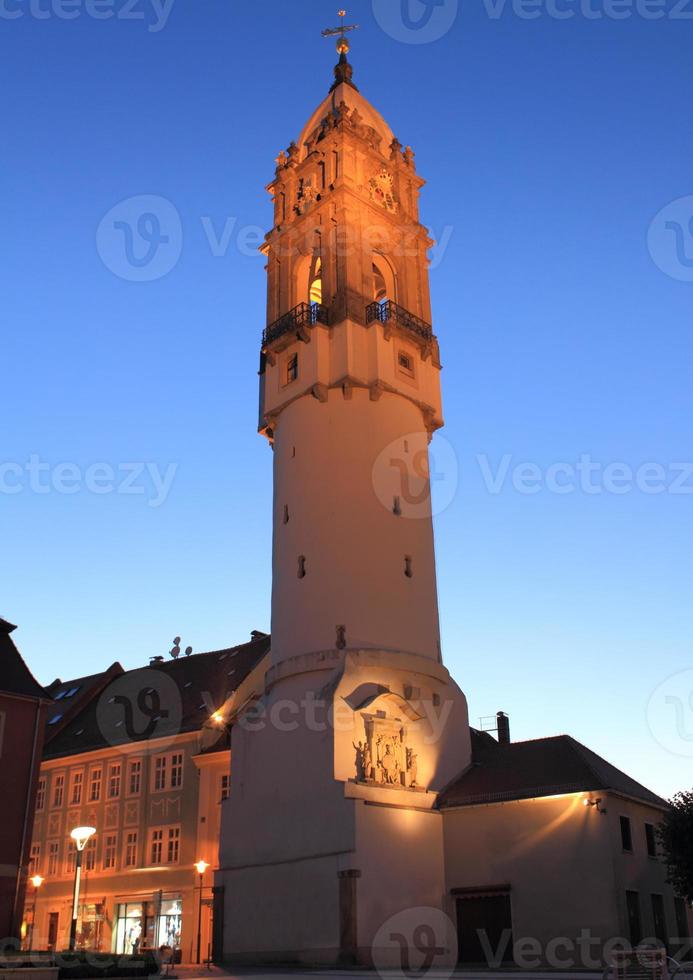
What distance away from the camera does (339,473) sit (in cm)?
3772

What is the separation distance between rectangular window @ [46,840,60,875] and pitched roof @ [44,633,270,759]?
4478 mm

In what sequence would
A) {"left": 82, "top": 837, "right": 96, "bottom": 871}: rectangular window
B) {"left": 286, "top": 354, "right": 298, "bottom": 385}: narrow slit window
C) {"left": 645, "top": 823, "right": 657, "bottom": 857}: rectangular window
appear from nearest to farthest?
1. {"left": 645, "top": 823, "right": 657, "bottom": 857}: rectangular window
2. {"left": 286, "top": 354, "right": 298, "bottom": 385}: narrow slit window
3. {"left": 82, "top": 837, "right": 96, "bottom": 871}: rectangular window

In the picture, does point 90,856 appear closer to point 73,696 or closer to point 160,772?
point 160,772

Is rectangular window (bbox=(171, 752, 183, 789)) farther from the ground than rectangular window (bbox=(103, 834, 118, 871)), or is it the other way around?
rectangular window (bbox=(171, 752, 183, 789))

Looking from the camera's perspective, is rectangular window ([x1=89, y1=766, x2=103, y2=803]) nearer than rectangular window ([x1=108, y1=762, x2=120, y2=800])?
No

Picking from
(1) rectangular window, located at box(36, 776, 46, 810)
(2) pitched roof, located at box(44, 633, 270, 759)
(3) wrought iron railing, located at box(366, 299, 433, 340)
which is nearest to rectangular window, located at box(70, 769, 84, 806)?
(2) pitched roof, located at box(44, 633, 270, 759)

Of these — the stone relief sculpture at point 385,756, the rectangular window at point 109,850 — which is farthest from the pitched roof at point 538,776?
the rectangular window at point 109,850

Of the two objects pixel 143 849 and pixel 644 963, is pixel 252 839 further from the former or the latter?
pixel 644 963

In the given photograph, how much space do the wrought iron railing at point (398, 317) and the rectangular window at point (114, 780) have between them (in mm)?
25519

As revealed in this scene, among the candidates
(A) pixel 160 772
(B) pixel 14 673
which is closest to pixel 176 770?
(A) pixel 160 772

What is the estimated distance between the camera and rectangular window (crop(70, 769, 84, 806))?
167 feet

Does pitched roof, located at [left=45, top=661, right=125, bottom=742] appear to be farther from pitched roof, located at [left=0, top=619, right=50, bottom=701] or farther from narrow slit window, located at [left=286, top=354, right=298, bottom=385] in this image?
narrow slit window, located at [left=286, top=354, right=298, bottom=385]

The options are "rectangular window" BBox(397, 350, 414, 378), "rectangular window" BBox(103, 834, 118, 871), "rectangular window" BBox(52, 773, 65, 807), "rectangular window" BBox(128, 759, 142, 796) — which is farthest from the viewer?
"rectangular window" BBox(52, 773, 65, 807)

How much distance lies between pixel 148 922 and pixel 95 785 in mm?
8355
